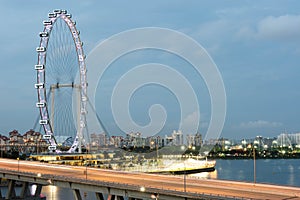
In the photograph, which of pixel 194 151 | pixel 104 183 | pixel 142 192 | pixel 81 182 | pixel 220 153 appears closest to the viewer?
pixel 142 192

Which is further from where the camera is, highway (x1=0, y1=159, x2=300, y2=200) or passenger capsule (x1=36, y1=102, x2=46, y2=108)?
passenger capsule (x1=36, y1=102, x2=46, y2=108)

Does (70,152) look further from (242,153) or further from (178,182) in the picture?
(242,153)

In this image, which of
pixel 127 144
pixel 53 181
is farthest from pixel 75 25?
pixel 127 144

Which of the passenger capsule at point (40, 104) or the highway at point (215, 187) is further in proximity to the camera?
the passenger capsule at point (40, 104)

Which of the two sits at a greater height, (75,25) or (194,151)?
(75,25)

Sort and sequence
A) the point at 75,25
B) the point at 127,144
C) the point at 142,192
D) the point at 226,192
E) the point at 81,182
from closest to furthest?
the point at 226,192 < the point at 142,192 < the point at 81,182 < the point at 75,25 < the point at 127,144

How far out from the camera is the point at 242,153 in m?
168

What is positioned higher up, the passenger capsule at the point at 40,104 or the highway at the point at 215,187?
the passenger capsule at the point at 40,104

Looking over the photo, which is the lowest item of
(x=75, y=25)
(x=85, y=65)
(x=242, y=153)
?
(x=242, y=153)

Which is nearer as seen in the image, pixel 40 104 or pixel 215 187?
pixel 215 187

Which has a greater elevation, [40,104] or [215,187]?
[40,104]

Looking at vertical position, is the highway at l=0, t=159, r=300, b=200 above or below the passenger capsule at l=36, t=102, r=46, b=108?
below

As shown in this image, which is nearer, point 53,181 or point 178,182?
point 178,182

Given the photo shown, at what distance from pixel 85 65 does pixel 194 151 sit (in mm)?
96818
